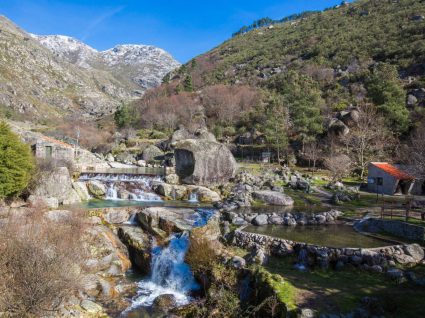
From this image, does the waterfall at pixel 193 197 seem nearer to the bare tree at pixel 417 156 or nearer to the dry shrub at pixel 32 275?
the dry shrub at pixel 32 275

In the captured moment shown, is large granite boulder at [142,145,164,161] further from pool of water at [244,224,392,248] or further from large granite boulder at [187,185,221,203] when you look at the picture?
pool of water at [244,224,392,248]

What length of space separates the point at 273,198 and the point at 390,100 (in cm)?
3353

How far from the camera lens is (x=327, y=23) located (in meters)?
120

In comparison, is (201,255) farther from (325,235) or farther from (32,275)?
(32,275)

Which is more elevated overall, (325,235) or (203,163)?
(203,163)

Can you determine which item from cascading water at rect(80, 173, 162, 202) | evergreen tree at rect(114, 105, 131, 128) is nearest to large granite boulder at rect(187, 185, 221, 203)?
cascading water at rect(80, 173, 162, 202)

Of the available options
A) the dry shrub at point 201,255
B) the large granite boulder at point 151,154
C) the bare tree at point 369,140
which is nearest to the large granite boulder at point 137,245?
the dry shrub at point 201,255

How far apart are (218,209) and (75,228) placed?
39.1ft

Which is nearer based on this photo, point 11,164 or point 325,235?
point 325,235

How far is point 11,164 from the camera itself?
70.0ft

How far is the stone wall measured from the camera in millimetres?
17094

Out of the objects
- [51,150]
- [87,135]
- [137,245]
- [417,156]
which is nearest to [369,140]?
[417,156]

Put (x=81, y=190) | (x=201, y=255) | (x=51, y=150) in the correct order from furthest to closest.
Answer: (x=51, y=150) < (x=81, y=190) < (x=201, y=255)

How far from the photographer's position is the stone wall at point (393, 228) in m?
17.1
